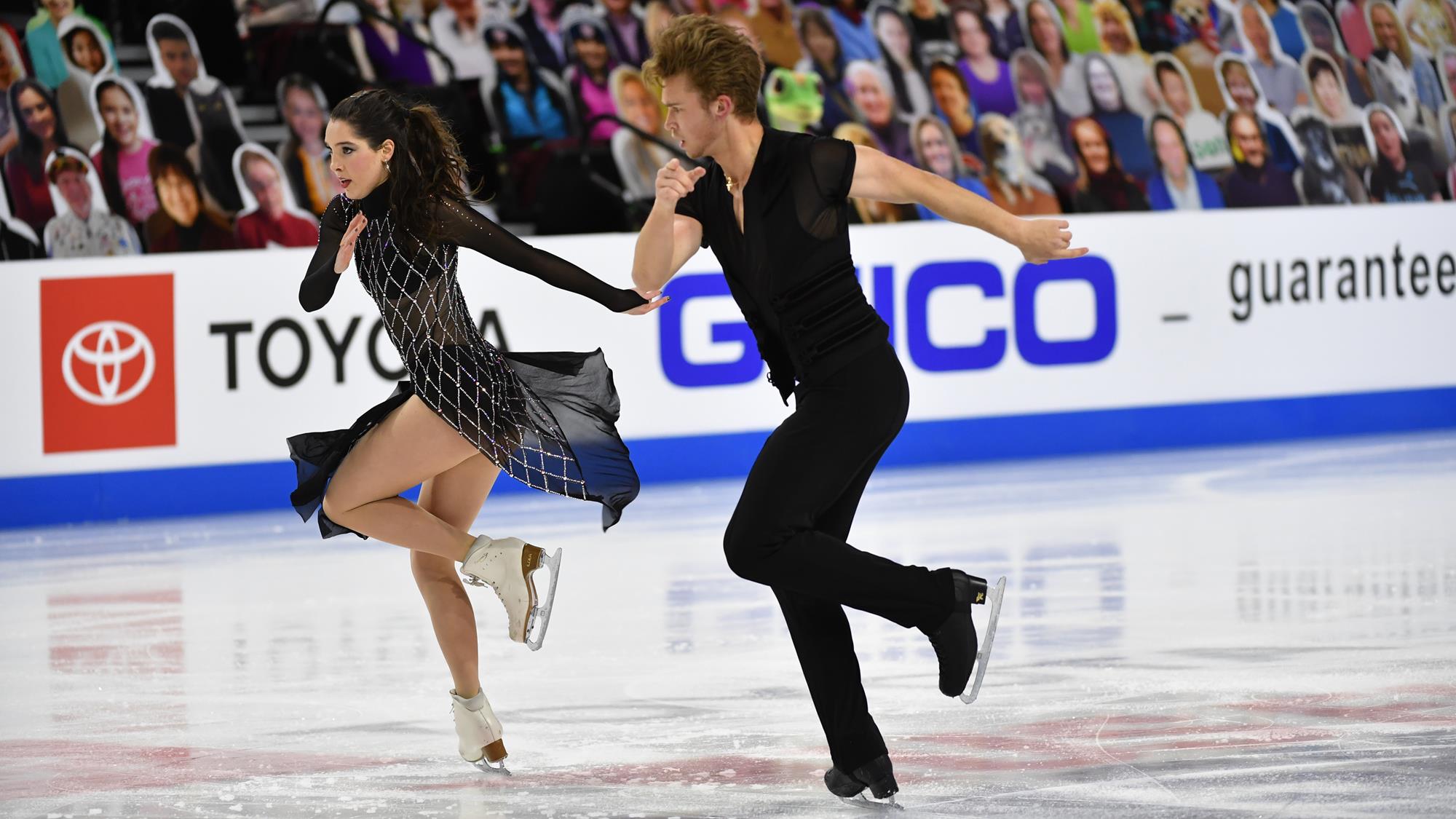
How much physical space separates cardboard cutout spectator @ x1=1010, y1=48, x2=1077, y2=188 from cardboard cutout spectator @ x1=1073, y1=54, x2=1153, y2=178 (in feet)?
0.42

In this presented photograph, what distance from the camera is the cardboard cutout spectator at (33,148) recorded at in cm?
888

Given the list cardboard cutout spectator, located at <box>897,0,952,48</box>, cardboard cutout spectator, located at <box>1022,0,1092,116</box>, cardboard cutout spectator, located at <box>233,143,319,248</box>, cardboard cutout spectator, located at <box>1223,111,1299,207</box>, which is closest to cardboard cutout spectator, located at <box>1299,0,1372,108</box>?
cardboard cutout spectator, located at <box>1223,111,1299,207</box>

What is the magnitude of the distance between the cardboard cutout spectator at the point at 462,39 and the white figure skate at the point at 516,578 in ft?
21.6

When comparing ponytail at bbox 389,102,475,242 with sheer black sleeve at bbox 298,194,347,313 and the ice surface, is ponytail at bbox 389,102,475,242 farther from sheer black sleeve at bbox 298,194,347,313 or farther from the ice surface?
the ice surface

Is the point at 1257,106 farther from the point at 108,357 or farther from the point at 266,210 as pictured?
the point at 108,357

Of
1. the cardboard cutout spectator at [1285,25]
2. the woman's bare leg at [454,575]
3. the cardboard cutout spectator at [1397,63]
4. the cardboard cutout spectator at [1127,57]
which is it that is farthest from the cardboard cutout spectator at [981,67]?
the woman's bare leg at [454,575]

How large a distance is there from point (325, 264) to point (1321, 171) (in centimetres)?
941

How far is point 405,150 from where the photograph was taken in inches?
151

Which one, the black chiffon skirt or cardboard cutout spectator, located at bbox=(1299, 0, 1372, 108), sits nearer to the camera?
the black chiffon skirt

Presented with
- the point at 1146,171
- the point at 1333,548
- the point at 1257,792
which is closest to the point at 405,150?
the point at 1257,792

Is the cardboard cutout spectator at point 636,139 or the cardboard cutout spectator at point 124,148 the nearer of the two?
the cardboard cutout spectator at point 124,148

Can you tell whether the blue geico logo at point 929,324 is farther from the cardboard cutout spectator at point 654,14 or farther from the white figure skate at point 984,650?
the white figure skate at point 984,650

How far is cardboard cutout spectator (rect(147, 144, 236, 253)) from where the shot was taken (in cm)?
908

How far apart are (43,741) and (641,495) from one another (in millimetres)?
4905
